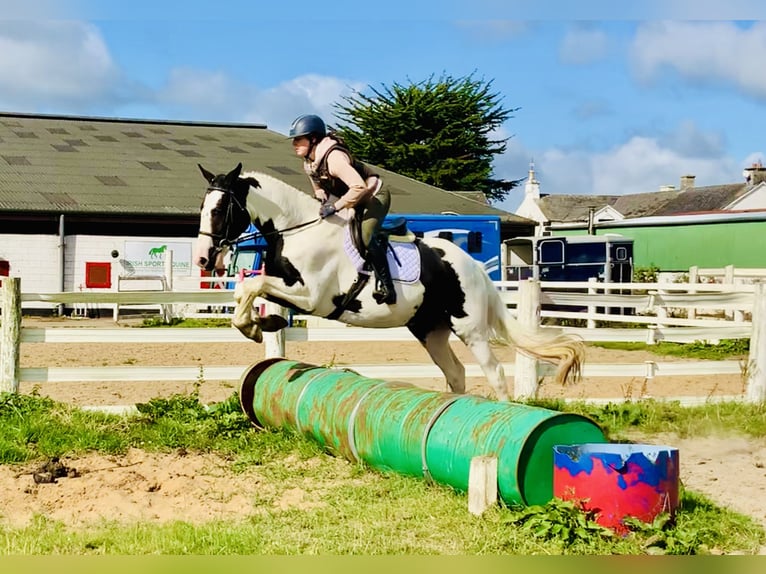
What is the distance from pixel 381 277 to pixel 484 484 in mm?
2602

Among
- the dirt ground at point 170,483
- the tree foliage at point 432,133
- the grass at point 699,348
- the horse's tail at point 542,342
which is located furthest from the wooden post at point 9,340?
the tree foliage at point 432,133

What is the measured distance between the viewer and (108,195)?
27719mm

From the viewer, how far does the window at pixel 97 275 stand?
25792 millimetres

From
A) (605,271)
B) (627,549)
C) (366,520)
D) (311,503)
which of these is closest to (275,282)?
(311,503)

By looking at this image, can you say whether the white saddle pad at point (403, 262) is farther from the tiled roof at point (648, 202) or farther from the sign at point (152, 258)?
the tiled roof at point (648, 202)

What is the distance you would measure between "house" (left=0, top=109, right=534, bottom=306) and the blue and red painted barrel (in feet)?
61.4

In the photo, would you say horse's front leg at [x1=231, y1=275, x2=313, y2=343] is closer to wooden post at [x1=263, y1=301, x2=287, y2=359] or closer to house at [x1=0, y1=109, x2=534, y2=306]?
wooden post at [x1=263, y1=301, x2=287, y2=359]

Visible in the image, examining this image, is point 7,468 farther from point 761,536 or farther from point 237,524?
point 761,536

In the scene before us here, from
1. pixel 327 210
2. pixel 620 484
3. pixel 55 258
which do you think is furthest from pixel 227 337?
pixel 55 258

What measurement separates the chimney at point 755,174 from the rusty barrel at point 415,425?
5281 cm

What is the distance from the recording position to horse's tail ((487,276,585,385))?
8.55 metres

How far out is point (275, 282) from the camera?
7441 millimetres

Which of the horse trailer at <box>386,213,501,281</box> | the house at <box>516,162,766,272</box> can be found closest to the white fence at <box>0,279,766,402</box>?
the horse trailer at <box>386,213,501,281</box>

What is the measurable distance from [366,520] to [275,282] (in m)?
2.47
